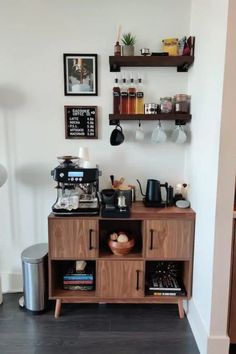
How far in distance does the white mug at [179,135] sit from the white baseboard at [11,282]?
71.3 inches

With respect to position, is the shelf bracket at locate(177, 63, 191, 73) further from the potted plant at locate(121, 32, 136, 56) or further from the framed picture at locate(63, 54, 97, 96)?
the framed picture at locate(63, 54, 97, 96)

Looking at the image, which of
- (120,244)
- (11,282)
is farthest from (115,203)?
(11,282)

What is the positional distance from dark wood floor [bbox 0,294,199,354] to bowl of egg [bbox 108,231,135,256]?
53 centimetres

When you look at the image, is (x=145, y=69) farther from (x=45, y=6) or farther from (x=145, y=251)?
(x=145, y=251)

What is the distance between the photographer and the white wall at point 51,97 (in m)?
2.30

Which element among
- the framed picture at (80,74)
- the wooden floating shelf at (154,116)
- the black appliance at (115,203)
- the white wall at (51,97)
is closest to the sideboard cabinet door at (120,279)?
the black appliance at (115,203)

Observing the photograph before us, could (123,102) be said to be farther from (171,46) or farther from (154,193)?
(154,193)

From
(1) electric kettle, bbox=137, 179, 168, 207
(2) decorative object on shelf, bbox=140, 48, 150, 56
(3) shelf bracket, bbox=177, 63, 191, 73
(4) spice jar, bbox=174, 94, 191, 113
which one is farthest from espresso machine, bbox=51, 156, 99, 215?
(3) shelf bracket, bbox=177, 63, 191, 73

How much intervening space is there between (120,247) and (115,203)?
1.10ft

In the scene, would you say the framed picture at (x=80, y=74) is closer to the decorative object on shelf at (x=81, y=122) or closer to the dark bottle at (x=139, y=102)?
the decorative object on shelf at (x=81, y=122)

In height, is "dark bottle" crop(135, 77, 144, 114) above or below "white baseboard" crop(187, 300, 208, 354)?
above

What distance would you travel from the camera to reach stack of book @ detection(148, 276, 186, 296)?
2186 millimetres

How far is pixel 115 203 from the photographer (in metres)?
2.21

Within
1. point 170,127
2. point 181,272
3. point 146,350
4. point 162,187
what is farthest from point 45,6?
point 146,350
